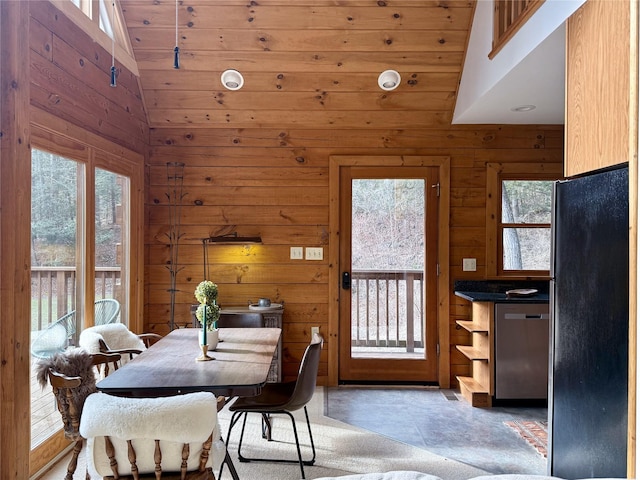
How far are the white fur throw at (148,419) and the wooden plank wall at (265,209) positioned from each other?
270 centimetres

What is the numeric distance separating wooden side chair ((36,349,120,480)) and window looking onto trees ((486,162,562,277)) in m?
3.36

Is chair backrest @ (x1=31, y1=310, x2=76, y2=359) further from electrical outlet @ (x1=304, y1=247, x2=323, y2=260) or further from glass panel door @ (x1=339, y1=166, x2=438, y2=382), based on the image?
glass panel door @ (x1=339, y1=166, x2=438, y2=382)

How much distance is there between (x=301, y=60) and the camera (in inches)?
152

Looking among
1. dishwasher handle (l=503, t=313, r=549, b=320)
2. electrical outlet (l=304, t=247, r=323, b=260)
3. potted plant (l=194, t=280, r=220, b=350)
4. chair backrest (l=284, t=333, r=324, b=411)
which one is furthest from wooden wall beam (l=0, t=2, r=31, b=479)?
dishwasher handle (l=503, t=313, r=549, b=320)

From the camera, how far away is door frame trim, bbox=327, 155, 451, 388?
4262mm

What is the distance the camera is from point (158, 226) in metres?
4.30

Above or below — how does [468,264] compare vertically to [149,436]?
above

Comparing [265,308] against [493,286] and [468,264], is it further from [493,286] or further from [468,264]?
[493,286]

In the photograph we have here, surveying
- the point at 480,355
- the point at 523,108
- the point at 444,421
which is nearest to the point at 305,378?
the point at 444,421

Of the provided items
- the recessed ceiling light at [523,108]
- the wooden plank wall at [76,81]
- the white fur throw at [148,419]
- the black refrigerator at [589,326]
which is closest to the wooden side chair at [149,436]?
the white fur throw at [148,419]

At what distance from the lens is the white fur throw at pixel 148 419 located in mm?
1559

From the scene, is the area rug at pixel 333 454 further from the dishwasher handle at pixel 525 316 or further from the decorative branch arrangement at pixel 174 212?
the decorative branch arrangement at pixel 174 212

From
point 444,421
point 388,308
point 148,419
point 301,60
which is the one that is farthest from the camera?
point 388,308

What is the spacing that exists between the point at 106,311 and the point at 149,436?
2211 millimetres
